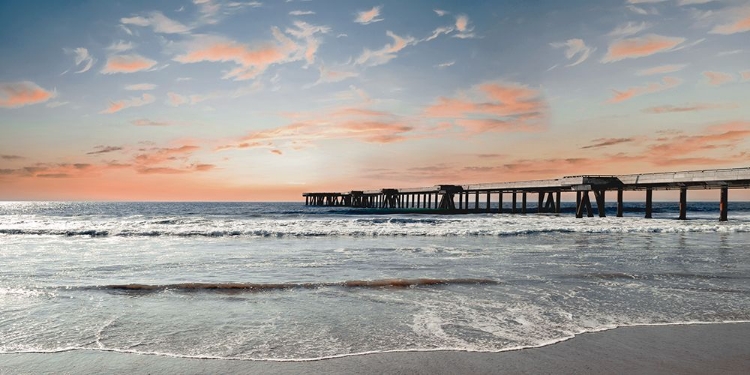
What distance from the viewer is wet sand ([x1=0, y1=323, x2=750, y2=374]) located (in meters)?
3.97

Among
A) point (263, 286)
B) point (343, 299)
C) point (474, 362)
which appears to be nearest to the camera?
point (474, 362)

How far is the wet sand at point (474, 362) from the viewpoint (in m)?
3.97

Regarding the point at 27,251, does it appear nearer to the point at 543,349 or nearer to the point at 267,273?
the point at 267,273

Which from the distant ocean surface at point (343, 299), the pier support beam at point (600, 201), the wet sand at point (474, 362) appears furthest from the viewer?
the pier support beam at point (600, 201)

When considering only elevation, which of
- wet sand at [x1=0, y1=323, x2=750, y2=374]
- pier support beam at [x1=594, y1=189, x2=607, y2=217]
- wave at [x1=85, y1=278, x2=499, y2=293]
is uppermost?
pier support beam at [x1=594, y1=189, x2=607, y2=217]

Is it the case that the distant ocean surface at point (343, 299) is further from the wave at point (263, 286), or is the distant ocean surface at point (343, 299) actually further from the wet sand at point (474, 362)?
the wet sand at point (474, 362)

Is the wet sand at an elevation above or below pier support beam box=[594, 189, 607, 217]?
below

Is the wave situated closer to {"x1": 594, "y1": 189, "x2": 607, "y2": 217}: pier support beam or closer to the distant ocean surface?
the distant ocean surface

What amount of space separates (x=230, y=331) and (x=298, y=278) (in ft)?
12.1

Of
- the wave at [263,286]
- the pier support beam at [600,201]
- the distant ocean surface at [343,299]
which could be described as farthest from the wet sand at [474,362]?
the pier support beam at [600,201]

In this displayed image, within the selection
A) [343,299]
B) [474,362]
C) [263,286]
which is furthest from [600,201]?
[474,362]

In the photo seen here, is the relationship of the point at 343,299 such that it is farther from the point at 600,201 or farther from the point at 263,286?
the point at 600,201

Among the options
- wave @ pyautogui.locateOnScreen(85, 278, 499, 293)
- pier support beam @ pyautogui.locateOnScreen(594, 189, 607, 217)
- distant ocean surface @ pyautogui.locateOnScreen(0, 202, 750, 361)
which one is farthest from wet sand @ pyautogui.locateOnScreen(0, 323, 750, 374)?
pier support beam @ pyautogui.locateOnScreen(594, 189, 607, 217)

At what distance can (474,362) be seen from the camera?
416 centimetres
